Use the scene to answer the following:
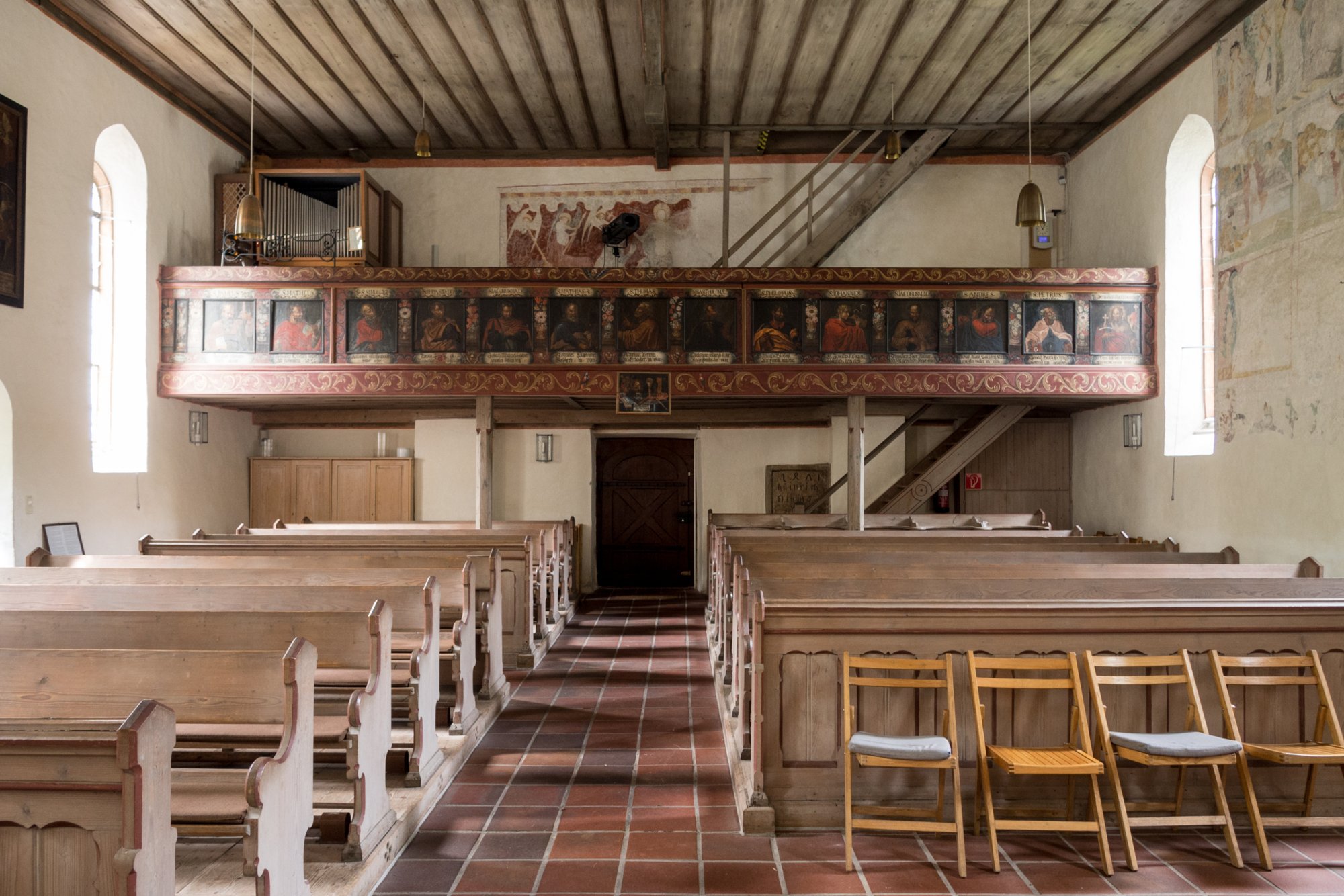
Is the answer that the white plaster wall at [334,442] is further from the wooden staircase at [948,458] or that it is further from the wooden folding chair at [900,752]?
the wooden folding chair at [900,752]

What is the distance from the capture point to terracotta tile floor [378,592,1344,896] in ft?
12.1

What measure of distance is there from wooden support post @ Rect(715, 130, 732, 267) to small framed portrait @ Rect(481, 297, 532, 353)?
107 inches

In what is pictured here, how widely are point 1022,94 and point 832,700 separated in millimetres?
9127

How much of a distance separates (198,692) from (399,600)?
160 centimetres

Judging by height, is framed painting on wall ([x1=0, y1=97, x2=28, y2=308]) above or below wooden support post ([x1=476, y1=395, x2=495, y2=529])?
above

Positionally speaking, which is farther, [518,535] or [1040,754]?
[518,535]

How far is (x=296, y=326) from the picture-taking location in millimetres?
10242

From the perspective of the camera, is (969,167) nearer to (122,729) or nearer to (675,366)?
(675,366)

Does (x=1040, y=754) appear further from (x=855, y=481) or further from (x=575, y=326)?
(x=575, y=326)

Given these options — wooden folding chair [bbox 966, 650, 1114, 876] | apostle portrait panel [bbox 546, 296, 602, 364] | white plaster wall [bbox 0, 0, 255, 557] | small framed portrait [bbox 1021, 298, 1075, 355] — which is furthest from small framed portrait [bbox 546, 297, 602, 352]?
wooden folding chair [bbox 966, 650, 1114, 876]

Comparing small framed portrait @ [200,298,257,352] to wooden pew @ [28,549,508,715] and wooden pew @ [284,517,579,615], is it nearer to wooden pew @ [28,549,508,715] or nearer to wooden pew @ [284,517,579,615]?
wooden pew @ [284,517,579,615]

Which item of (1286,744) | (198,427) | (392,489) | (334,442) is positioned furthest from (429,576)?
(334,442)

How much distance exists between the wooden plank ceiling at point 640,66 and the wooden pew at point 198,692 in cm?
704

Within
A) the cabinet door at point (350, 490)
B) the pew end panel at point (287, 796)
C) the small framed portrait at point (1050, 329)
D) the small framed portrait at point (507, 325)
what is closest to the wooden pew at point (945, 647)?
the pew end panel at point (287, 796)
